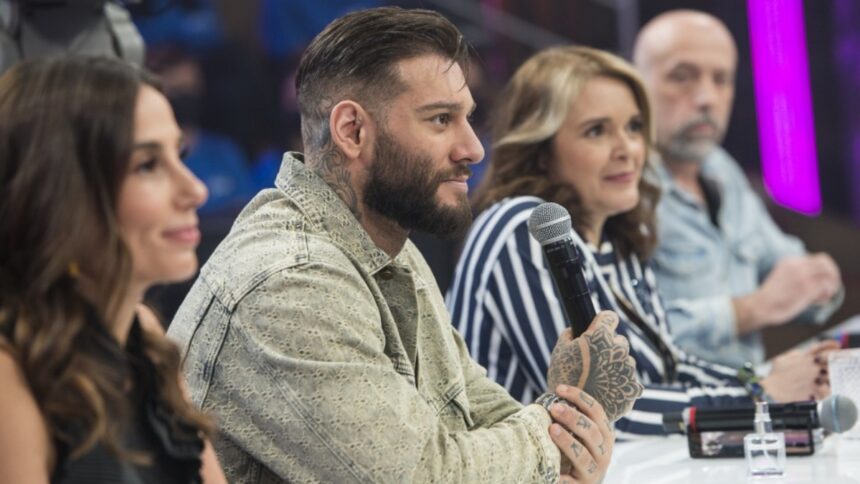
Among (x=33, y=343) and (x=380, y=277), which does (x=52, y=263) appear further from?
(x=380, y=277)

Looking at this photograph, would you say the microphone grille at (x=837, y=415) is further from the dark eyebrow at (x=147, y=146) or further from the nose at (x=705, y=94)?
the nose at (x=705, y=94)

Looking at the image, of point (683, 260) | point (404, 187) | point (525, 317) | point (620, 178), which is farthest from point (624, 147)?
point (404, 187)

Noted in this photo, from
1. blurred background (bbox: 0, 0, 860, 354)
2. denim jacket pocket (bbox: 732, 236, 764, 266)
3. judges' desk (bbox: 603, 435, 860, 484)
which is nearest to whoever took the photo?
judges' desk (bbox: 603, 435, 860, 484)

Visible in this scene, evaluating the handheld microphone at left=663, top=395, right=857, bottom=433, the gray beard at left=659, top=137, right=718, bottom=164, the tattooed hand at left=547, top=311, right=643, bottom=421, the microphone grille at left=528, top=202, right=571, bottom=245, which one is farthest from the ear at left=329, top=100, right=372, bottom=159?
the gray beard at left=659, top=137, right=718, bottom=164

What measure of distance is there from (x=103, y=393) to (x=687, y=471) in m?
1.04

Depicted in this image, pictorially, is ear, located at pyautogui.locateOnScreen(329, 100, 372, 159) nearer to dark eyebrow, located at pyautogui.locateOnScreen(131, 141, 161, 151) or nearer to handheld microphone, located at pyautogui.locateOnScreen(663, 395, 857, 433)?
dark eyebrow, located at pyautogui.locateOnScreen(131, 141, 161, 151)

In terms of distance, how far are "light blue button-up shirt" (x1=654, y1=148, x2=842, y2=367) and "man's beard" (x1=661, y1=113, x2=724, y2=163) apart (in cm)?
7

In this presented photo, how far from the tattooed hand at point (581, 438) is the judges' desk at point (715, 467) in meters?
0.22

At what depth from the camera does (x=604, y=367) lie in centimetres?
177

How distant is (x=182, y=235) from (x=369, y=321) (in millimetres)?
331

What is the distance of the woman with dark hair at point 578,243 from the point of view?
90.9 inches

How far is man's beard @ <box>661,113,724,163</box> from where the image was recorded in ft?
11.7

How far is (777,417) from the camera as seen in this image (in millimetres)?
2057

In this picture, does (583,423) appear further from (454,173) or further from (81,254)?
(81,254)
